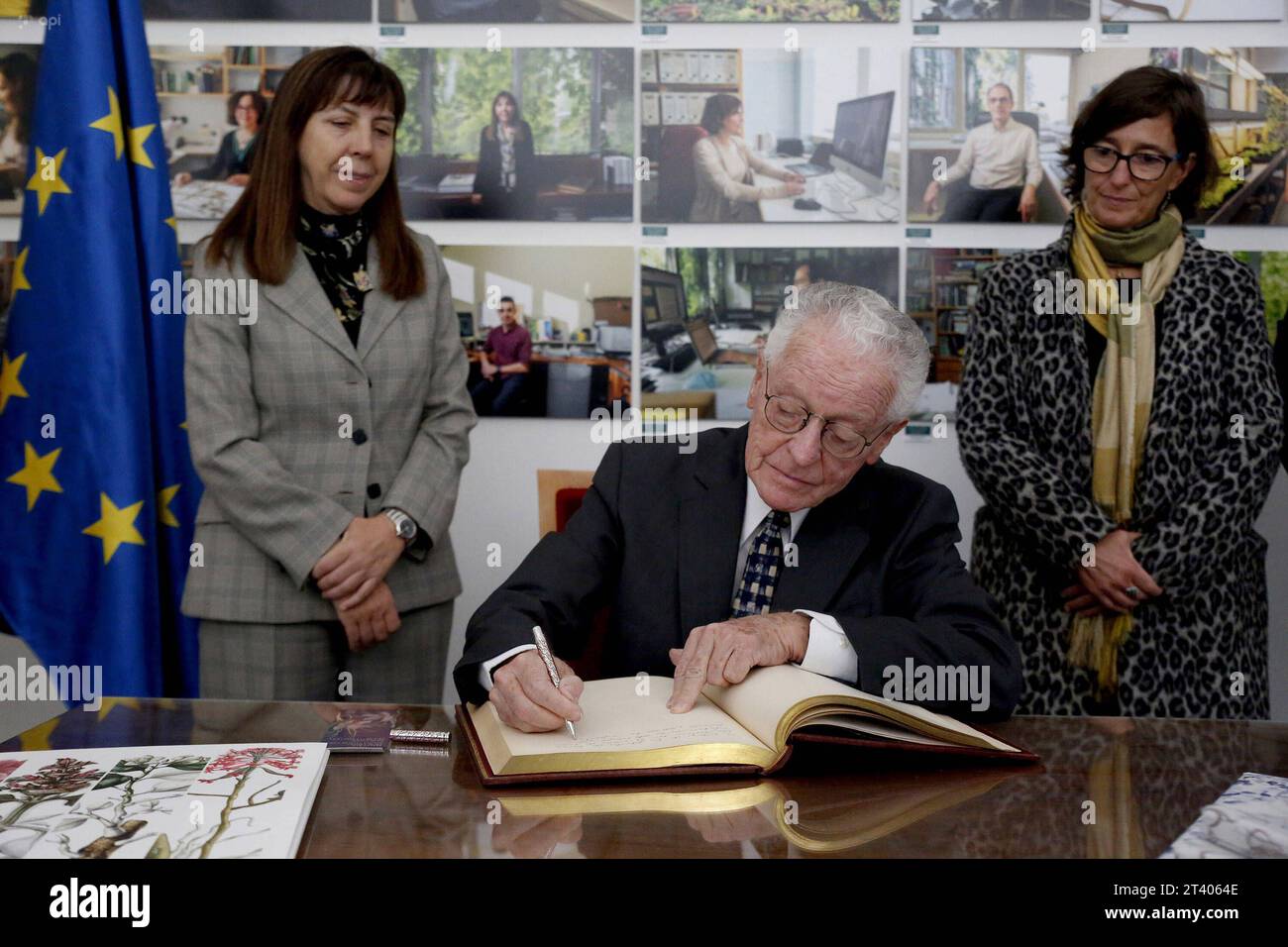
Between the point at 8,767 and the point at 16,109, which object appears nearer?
the point at 8,767

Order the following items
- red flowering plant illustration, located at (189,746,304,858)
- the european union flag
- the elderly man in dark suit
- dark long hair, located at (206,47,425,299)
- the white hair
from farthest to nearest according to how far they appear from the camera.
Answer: the european union flag
dark long hair, located at (206,47,425,299)
the white hair
the elderly man in dark suit
red flowering plant illustration, located at (189,746,304,858)

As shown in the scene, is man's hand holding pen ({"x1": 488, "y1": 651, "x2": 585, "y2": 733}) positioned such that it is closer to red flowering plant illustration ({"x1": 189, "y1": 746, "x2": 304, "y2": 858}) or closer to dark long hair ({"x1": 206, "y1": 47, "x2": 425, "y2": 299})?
red flowering plant illustration ({"x1": 189, "y1": 746, "x2": 304, "y2": 858})

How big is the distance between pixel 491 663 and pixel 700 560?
0.51 metres

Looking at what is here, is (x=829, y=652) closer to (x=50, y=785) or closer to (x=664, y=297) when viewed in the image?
(x=50, y=785)

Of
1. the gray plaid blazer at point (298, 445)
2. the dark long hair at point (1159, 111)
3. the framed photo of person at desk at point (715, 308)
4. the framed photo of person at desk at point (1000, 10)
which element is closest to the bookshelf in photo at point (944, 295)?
the framed photo of person at desk at point (715, 308)

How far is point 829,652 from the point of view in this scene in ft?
6.09

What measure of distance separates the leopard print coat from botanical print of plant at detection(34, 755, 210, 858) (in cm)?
195

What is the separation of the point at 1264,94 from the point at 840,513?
2.35m

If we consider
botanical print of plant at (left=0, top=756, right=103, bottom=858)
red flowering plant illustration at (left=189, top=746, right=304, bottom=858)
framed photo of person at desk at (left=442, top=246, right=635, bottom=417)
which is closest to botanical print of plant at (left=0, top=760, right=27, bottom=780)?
botanical print of plant at (left=0, top=756, right=103, bottom=858)

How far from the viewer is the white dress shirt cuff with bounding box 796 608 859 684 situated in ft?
6.04

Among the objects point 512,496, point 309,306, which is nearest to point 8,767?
point 309,306

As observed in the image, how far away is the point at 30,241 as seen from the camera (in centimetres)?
327

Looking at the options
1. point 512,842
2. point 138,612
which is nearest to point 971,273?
point 138,612
